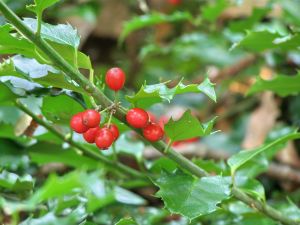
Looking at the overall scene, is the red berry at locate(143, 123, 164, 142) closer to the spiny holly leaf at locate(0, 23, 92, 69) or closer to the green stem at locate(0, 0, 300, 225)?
the green stem at locate(0, 0, 300, 225)

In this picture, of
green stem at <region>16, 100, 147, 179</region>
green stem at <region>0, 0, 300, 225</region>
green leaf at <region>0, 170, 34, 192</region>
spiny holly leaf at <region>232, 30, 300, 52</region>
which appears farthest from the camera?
spiny holly leaf at <region>232, 30, 300, 52</region>

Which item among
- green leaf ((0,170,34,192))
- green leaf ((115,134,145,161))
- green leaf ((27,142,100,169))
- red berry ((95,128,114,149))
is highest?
red berry ((95,128,114,149))

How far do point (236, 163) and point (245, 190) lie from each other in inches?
2.5

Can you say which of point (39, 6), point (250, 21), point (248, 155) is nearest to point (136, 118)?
point (39, 6)

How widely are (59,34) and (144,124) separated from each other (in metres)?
0.24

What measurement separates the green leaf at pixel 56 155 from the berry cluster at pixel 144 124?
516 millimetres

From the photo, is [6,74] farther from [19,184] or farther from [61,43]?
[19,184]

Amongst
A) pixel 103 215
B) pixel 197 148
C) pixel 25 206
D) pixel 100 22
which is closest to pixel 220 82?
pixel 197 148

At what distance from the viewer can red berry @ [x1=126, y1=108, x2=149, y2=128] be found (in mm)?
1101

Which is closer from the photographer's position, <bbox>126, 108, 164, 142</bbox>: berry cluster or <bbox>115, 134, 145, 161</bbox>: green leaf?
<bbox>126, 108, 164, 142</bbox>: berry cluster

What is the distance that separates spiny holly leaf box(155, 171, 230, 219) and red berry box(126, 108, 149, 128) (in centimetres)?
15

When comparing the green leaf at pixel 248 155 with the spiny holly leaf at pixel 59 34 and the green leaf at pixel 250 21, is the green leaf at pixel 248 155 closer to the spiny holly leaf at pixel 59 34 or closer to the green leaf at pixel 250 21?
the spiny holly leaf at pixel 59 34

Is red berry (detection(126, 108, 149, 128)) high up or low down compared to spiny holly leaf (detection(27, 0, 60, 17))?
down

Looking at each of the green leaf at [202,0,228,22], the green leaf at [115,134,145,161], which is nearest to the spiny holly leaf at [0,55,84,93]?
the green leaf at [115,134,145,161]
